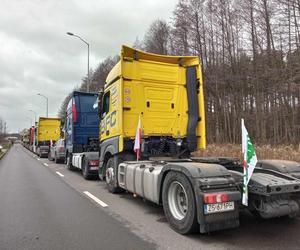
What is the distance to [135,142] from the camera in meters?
9.16

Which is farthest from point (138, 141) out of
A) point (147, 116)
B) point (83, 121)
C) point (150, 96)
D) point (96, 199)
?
point (83, 121)

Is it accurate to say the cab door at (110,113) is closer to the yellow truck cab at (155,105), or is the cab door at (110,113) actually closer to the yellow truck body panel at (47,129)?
the yellow truck cab at (155,105)

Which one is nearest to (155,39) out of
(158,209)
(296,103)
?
(296,103)

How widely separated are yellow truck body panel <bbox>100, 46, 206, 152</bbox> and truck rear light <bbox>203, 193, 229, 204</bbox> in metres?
4.37

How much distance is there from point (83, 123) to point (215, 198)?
38.6 ft

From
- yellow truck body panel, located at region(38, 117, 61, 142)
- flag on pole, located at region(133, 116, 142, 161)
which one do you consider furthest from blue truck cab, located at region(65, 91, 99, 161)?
yellow truck body panel, located at region(38, 117, 61, 142)

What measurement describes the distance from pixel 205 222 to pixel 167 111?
4973 millimetres

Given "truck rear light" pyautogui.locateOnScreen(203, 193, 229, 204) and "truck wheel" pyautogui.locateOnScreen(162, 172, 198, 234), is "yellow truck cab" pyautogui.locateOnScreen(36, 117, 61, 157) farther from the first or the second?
"truck rear light" pyautogui.locateOnScreen(203, 193, 229, 204)

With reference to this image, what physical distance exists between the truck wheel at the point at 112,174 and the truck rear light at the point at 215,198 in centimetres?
459

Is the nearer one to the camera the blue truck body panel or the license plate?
the license plate

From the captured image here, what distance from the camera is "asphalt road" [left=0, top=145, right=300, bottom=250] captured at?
17.7 feet

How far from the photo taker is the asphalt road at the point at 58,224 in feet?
18.0

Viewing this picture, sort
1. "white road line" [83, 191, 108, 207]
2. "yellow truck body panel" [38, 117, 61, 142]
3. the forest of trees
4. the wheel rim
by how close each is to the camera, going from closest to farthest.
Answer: the wheel rim, "white road line" [83, 191, 108, 207], the forest of trees, "yellow truck body panel" [38, 117, 61, 142]

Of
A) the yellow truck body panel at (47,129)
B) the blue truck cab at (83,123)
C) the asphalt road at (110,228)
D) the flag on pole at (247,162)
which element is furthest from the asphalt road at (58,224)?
the yellow truck body panel at (47,129)
